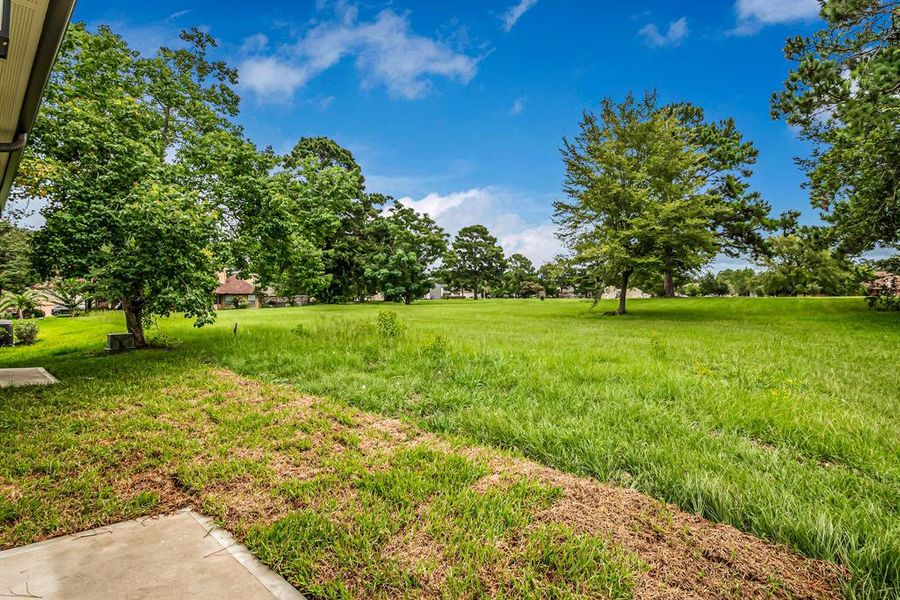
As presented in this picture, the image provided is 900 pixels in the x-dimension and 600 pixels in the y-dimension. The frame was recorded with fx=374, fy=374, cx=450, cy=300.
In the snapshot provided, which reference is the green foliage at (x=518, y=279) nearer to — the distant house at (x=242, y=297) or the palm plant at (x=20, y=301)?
the distant house at (x=242, y=297)

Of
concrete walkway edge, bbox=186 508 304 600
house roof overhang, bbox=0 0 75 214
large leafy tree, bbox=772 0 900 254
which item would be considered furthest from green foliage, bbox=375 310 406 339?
large leafy tree, bbox=772 0 900 254

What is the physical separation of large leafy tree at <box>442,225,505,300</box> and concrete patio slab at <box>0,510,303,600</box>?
5290 centimetres

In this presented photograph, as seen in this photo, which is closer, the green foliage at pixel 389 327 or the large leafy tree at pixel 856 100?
the large leafy tree at pixel 856 100

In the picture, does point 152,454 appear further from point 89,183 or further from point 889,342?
point 889,342

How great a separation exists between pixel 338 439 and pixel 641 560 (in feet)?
8.86

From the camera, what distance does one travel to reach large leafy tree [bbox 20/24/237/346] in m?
6.57

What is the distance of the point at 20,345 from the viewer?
44.4 ft

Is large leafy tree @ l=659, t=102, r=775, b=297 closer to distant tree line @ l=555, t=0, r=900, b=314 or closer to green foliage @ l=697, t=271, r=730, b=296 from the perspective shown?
distant tree line @ l=555, t=0, r=900, b=314

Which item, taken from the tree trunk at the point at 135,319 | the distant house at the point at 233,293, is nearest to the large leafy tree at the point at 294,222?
the tree trunk at the point at 135,319

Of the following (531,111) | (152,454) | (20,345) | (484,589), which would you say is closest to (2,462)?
(152,454)

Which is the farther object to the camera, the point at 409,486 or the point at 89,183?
the point at 89,183

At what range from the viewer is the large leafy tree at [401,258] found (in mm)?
36969

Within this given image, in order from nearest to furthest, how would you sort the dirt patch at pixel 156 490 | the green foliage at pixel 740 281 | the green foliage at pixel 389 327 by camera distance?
the dirt patch at pixel 156 490 < the green foliage at pixel 389 327 < the green foliage at pixel 740 281

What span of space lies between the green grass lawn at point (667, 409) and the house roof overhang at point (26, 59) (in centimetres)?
309
